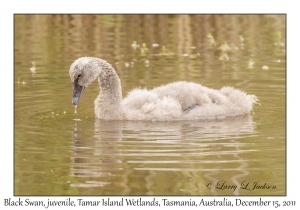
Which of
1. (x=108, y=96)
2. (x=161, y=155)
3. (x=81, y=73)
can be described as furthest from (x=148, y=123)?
(x=161, y=155)

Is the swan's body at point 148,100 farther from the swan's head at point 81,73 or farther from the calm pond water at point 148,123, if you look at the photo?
the calm pond water at point 148,123

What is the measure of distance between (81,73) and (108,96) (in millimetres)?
646

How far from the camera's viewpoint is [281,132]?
38.7 feet

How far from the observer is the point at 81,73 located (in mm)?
12555

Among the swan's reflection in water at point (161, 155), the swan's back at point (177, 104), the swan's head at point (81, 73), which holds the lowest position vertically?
the swan's reflection in water at point (161, 155)

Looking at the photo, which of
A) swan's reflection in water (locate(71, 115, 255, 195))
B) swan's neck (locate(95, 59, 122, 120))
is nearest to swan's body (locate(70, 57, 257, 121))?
swan's neck (locate(95, 59, 122, 120))

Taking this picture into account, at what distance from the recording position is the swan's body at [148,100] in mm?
12555

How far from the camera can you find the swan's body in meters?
12.6

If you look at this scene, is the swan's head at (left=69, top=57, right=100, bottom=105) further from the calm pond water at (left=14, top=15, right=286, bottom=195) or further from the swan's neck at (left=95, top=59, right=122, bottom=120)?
the calm pond water at (left=14, top=15, right=286, bottom=195)

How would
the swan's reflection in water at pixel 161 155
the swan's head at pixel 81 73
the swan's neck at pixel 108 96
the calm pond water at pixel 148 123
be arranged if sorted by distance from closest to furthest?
the swan's reflection in water at pixel 161 155 → the calm pond water at pixel 148 123 → the swan's head at pixel 81 73 → the swan's neck at pixel 108 96

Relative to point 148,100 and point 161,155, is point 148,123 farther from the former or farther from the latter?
point 161,155

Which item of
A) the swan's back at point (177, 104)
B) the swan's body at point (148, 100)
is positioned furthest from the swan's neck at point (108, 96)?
the swan's back at point (177, 104)
